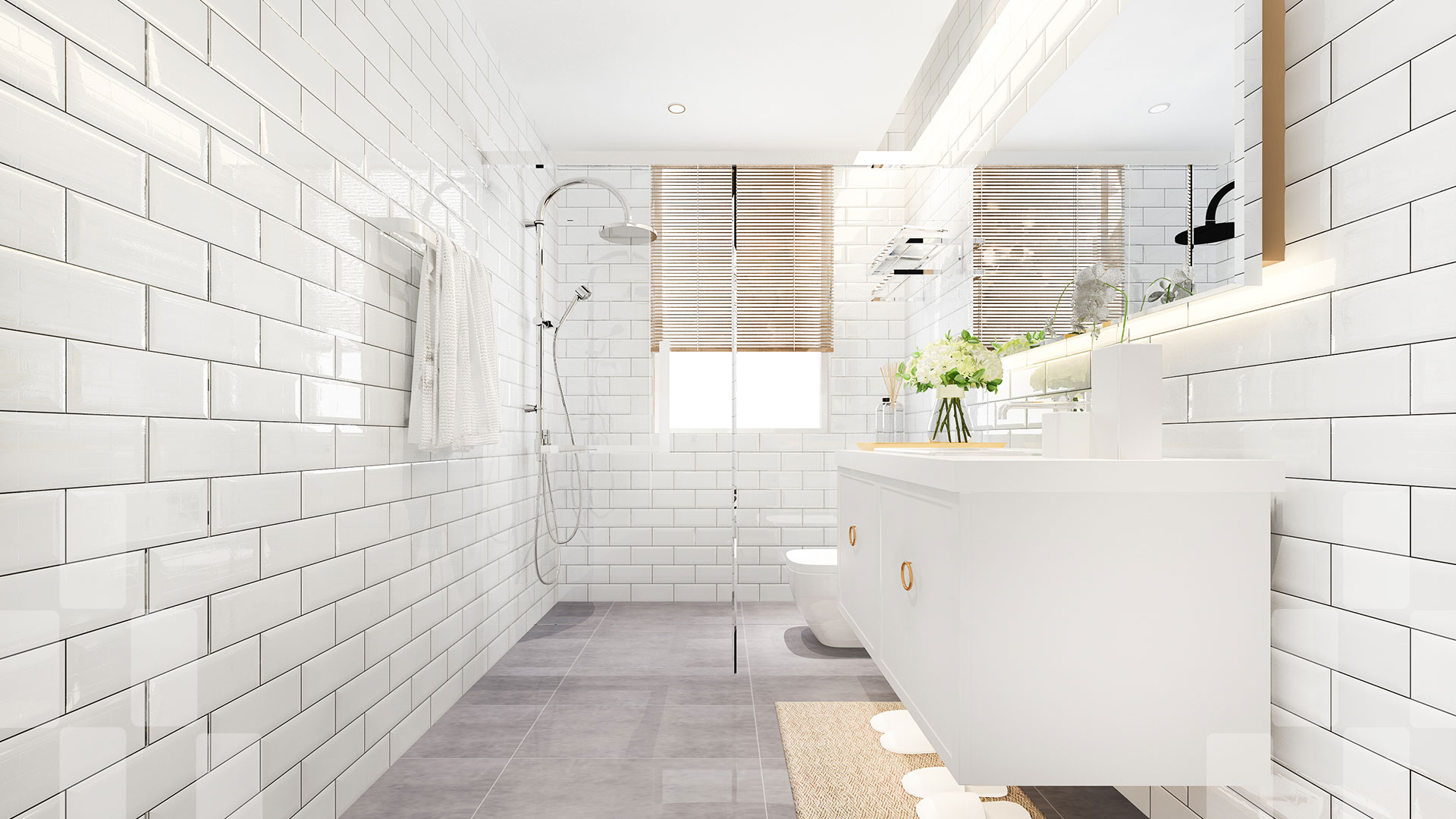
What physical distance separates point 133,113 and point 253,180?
1.10ft

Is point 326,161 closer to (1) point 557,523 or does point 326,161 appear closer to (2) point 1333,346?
(1) point 557,523

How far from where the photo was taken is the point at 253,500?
1617mm

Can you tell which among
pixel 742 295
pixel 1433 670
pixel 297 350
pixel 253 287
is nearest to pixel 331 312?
pixel 297 350

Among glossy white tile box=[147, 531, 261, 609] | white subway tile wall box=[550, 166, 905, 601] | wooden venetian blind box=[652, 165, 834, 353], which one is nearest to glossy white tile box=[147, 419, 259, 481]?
glossy white tile box=[147, 531, 261, 609]

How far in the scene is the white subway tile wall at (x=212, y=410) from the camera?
43.9 inches

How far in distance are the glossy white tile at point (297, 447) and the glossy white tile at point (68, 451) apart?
0.37 meters

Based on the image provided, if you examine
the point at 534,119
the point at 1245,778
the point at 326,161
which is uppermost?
the point at 534,119

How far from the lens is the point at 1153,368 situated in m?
1.57

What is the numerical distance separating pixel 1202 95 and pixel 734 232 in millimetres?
1689

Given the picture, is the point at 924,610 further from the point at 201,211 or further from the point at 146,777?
the point at 201,211

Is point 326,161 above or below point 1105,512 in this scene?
above

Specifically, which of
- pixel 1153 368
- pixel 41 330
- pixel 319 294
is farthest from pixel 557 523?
pixel 1153 368

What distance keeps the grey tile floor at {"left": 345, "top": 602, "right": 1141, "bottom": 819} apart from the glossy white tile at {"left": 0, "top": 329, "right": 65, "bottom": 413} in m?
1.40

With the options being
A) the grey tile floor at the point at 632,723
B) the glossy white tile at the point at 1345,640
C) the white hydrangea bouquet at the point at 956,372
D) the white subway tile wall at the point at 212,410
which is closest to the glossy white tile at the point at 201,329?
the white subway tile wall at the point at 212,410
